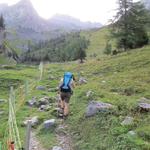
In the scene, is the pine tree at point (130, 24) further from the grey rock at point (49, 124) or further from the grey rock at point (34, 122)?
the grey rock at point (49, 124)

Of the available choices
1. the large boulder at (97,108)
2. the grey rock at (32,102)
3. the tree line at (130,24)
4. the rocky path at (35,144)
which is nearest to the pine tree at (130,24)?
the tree line at (130,24)

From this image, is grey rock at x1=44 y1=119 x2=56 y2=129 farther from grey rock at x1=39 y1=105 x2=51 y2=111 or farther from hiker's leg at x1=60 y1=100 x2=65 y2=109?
grey rock at x1=39 y1=105 x2=51 y2=111

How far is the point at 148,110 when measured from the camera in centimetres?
2009

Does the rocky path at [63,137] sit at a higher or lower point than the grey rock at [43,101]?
lower

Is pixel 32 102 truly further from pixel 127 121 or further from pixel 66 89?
pixel 127 121

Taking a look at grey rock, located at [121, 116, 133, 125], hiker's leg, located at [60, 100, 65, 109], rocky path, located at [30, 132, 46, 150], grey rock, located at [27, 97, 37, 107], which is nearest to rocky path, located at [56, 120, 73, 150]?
rocky path, located at [30, 132, 46, 150]

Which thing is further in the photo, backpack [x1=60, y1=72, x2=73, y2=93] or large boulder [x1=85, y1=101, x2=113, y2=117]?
backpack [x1=60, y1=72, x2=73, y2=93]

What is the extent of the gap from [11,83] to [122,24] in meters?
27.8

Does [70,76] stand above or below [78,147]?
above

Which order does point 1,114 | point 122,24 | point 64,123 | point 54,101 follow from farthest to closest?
point 122,24, point 54,101, point 1,114, point 64,123

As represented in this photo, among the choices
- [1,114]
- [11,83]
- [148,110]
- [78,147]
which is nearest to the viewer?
[78,147]

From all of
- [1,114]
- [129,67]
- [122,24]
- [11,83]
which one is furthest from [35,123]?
[122,24]

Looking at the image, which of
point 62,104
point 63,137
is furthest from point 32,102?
point 63,137

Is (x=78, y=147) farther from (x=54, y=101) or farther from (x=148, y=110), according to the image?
(x=54, y=101)
